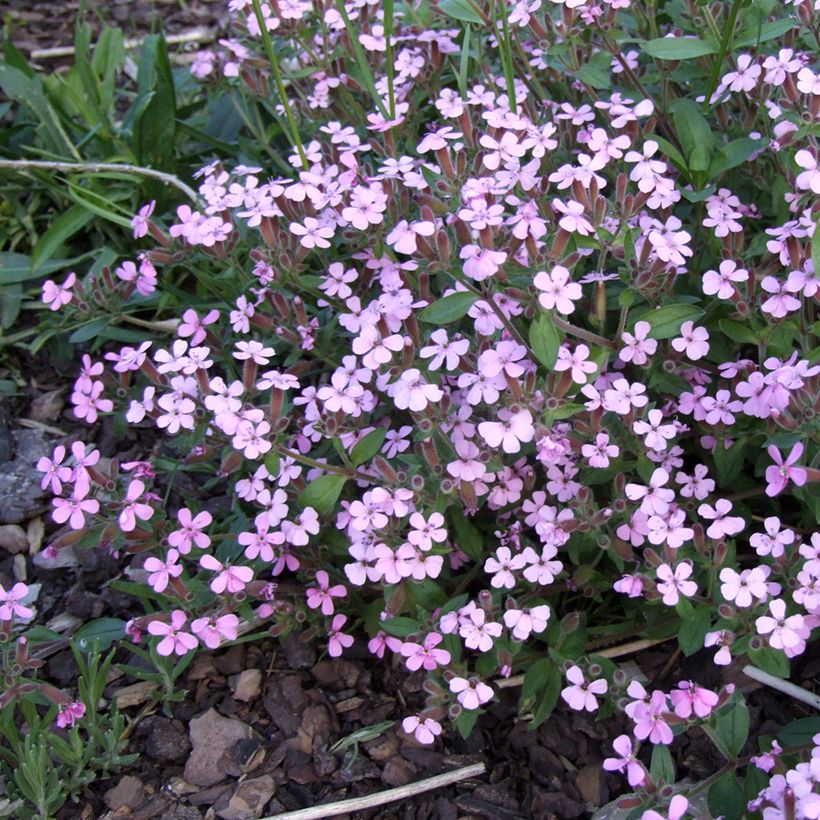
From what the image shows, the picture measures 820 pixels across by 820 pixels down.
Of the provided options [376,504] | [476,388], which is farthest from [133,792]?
[476,388]

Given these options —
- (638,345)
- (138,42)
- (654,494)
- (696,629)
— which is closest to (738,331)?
(638,345)

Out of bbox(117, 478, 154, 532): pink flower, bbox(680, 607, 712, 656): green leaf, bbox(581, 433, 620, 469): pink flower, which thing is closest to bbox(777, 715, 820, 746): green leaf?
bbox(680, 607, 712, 656): green leaf

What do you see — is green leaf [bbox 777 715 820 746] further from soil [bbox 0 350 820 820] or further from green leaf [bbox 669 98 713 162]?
green leaf [bbox 669 98 713 162]

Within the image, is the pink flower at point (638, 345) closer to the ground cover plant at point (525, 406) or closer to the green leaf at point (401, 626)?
the ground cover plant at point (525, 406)

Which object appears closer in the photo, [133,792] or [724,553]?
[724,553]

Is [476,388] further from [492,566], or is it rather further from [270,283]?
[270,283]

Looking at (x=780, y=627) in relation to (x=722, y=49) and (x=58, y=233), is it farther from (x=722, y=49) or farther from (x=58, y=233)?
(x=58, y=233)
